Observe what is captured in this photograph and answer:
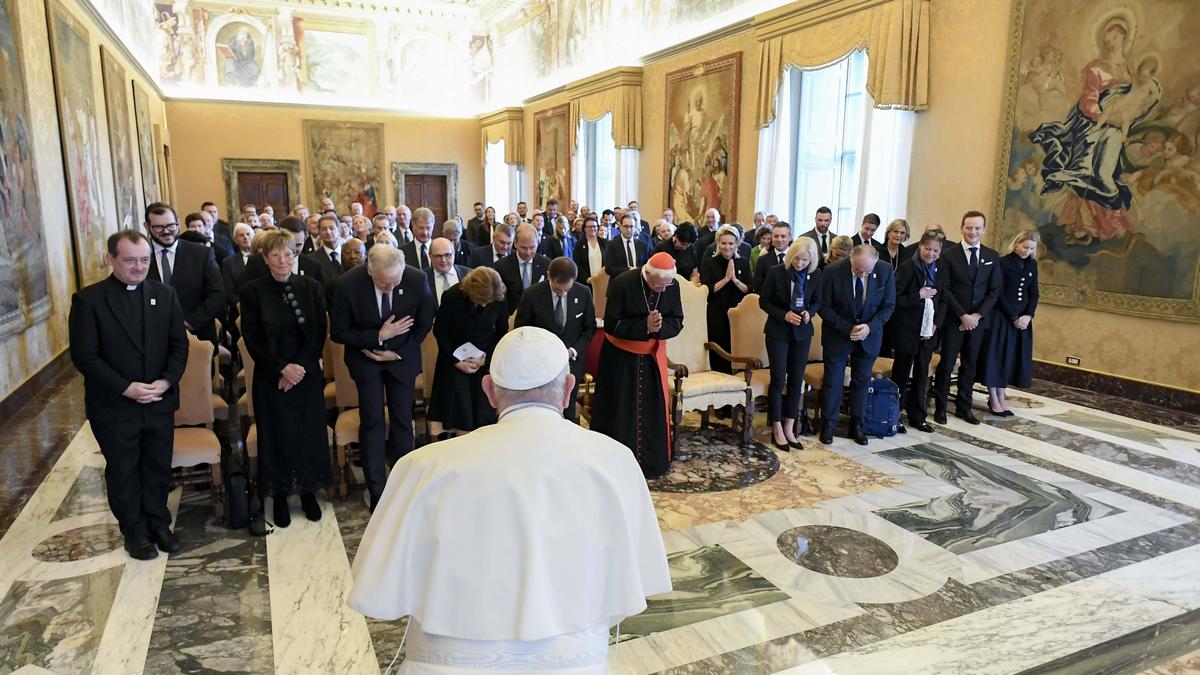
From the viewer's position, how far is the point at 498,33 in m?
23.6

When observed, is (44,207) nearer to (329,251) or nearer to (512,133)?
(329,251)

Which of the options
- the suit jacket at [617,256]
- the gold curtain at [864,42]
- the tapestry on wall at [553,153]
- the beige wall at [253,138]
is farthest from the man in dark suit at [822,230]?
the beige wall at [253,138]

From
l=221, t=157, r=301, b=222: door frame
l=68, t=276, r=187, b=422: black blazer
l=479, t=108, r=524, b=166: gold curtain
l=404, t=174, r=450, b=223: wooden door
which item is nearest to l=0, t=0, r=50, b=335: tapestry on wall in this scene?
l=68, t=276, r=187, b=422: black blazer

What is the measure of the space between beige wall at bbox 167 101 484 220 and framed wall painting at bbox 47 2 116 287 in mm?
11882

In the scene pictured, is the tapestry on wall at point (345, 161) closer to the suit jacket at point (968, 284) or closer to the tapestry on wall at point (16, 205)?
the tapestry on wall at point (16, 205)

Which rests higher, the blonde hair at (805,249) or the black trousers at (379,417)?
the blonde hair at (805,249)

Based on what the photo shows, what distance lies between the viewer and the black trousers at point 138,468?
3924mm

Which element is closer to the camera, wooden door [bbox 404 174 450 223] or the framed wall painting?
the framed wall painting

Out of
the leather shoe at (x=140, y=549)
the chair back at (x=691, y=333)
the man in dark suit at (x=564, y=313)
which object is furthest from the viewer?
the chair back at (x=691, y=333)

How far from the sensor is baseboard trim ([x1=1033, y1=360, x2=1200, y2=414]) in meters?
7.25

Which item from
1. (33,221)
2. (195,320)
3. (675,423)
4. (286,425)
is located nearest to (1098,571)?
(675,423)

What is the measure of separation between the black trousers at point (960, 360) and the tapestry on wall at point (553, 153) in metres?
12.6

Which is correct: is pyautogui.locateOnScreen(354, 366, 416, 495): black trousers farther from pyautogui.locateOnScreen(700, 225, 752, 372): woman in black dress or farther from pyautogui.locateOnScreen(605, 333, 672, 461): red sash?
pyautogui.locateOnScreen(700, 225, 752, 372): woman in black dress

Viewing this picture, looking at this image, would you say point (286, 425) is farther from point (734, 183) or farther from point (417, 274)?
point (734, 183)
